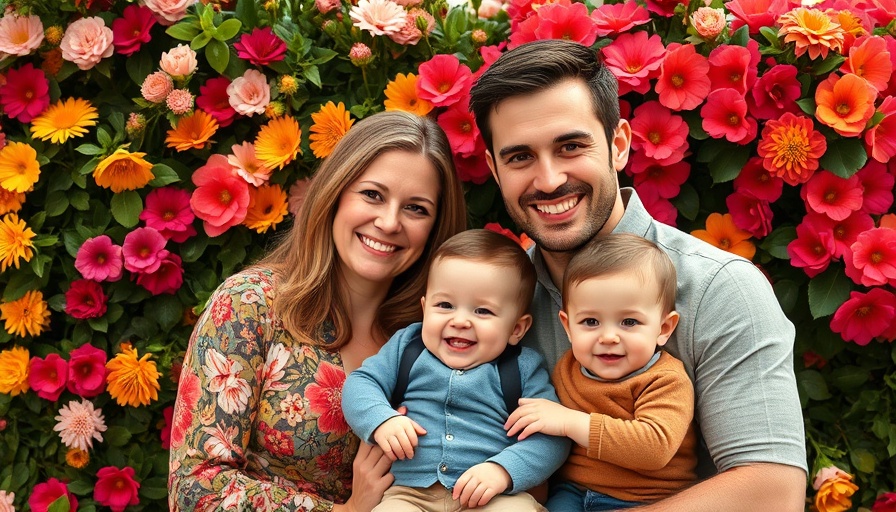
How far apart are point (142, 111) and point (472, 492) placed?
1627 millimetres

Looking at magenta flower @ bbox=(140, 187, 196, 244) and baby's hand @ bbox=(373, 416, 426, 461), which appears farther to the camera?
magenta flower @ bbox=(140, 187, 196, 244)

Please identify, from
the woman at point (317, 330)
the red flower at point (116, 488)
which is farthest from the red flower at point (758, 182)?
the red flower at point (116, 488)

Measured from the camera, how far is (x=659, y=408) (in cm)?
211

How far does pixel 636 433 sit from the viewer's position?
208 cm

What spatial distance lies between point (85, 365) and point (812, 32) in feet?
7.82

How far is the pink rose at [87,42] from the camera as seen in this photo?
282 cm

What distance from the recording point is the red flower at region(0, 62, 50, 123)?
115 inches

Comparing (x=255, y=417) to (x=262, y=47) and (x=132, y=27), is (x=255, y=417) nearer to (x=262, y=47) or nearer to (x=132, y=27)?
(x=262, y=47)

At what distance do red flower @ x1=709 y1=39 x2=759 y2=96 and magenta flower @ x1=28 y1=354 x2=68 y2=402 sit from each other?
2.18 metres

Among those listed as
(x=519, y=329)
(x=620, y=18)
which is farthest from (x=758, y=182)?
(x=519, y=329)

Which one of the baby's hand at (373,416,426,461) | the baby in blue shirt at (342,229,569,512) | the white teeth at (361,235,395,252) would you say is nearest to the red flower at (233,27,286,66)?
the white teeth at (361,235,395,252)

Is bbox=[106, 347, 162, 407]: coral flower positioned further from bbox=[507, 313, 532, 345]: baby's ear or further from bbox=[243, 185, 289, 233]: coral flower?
bbox=[507, 313, 532, 345]: baby's ear

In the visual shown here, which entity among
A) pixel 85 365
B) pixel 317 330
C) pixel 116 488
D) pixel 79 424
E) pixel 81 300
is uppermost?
pixel 317 330

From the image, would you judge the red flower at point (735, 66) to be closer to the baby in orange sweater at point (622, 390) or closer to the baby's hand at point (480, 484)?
the baby in orange sweater at point (622, 390)
